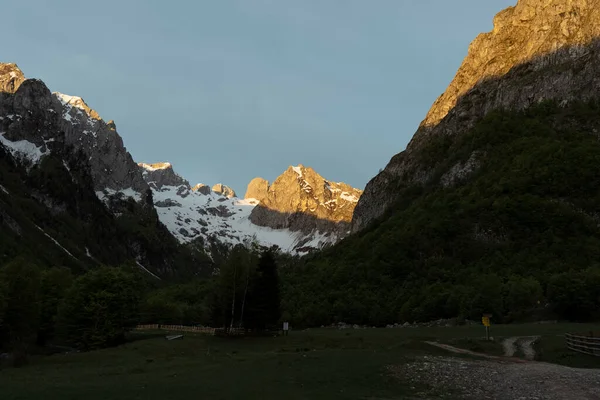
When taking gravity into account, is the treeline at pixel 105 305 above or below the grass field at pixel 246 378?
above

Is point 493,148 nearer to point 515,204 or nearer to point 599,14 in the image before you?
point 515,204

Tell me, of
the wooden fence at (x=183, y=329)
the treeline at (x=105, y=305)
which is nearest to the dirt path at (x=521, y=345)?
the treeline at (x=105, y=305)

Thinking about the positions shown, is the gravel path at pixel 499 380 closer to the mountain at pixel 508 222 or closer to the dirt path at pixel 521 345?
the dirt path at pixel 521 345

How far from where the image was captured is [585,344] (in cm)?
4409

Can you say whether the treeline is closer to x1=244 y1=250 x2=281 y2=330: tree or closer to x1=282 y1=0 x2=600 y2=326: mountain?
x1=244 y1=250 x2=281 y2=330: tree

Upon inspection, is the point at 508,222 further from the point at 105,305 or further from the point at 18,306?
the point at 18,306

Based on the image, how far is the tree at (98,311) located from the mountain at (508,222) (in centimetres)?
5007

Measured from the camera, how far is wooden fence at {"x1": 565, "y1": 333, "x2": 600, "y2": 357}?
42.4m

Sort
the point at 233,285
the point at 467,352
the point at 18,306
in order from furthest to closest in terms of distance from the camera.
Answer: the point at 233,285, the point at 18,306, the point at 467,352

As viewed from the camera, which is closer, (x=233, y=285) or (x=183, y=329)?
(x=233, y=285)

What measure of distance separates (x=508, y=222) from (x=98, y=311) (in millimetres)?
101329

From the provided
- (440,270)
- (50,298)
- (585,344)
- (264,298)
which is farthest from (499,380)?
(440,270)

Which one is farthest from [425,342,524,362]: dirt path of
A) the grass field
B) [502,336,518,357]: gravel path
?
[502,336,518,357]: gravel path

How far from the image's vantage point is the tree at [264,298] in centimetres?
8406
